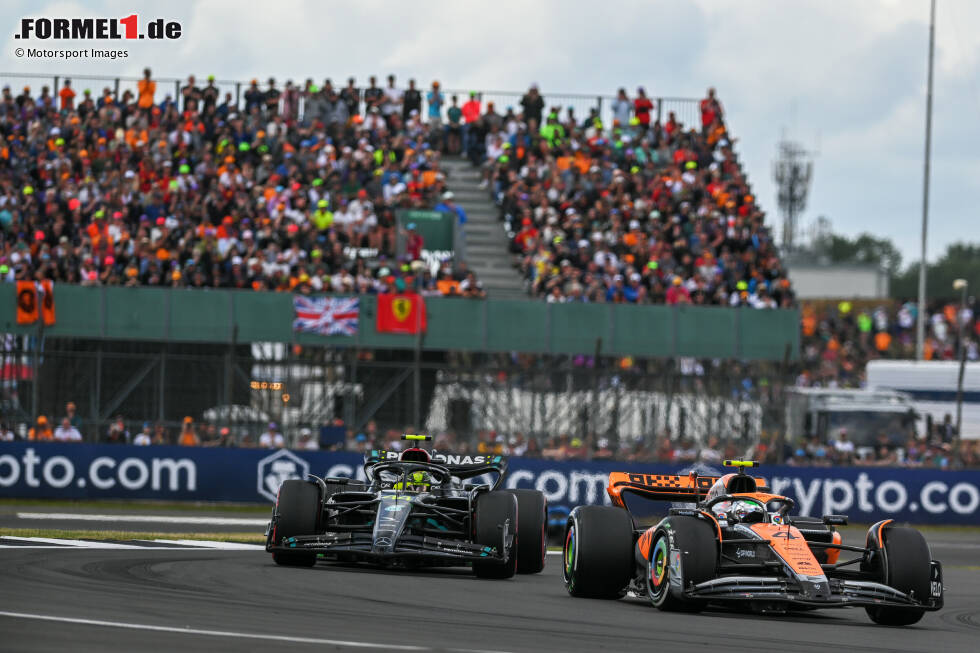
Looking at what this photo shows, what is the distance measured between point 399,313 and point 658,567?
19027 millimetres

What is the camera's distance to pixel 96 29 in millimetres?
31266

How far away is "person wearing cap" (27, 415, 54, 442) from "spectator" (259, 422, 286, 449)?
3.97 m

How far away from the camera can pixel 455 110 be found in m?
38.2

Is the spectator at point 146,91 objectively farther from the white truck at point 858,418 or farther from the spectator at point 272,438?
the white truck at point 858,418

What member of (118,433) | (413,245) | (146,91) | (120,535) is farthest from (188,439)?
(146,91)

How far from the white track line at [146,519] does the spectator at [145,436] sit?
133 inches

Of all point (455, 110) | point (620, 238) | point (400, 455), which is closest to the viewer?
point (400, 455)

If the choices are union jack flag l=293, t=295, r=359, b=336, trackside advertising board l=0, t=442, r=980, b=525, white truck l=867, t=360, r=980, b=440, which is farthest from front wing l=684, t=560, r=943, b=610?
white truck l=867, t=360, r=980, b=440

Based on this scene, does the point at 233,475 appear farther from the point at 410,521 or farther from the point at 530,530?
the point at 410,521

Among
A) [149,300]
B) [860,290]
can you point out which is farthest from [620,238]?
[860,290]

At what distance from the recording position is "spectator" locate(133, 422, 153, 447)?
29484 millimetres

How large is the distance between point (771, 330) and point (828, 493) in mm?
5305

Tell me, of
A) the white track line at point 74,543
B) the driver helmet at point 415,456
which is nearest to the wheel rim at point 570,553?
the driver helmet at point 415,456

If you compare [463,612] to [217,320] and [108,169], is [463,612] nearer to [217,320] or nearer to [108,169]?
[217,320]
